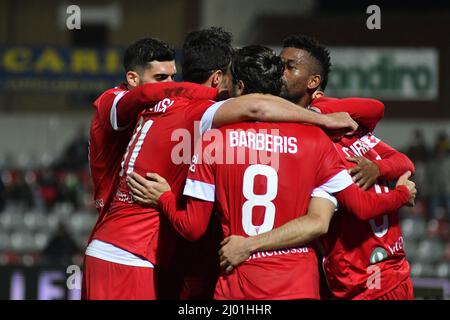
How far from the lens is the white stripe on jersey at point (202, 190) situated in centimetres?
431

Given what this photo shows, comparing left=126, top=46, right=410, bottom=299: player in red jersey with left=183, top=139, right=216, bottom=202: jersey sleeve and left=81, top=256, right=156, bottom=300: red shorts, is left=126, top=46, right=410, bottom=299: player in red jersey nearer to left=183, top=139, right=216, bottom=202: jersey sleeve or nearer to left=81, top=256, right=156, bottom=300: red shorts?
left=183, top=139, right=216, bottom=202: jersey sleeve

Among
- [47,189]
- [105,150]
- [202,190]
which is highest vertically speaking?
[105,150]

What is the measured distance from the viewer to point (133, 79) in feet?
17.4

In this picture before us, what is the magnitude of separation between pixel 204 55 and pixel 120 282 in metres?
1.37

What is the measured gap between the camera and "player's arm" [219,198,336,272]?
4.23 meters

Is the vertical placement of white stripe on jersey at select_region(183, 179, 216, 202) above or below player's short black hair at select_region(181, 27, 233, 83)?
below

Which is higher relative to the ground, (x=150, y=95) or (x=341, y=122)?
(x=150, y=95)

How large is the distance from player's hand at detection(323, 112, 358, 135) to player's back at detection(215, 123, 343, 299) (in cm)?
28

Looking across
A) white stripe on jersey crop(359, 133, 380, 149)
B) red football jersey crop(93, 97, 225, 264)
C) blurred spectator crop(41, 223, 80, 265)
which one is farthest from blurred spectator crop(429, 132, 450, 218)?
red football jersey crop(93, 97, 225, 264)

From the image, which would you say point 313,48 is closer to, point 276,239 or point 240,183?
point 240,183

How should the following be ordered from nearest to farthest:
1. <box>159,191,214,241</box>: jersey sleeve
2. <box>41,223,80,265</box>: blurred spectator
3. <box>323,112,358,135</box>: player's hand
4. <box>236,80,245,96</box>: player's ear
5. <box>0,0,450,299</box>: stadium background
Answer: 1. <box>159,191,214,241</box>: jersey sleeve
2. <box>236,80,245,96</box>: player's ear
3. <box>323,112,358,135</box>: player's hand
4. <box>41,223,80,265</box>: blurred spectator
5. <box>0,0,450,299</box>: stadium background

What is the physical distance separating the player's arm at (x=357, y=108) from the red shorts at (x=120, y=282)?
4.13ft

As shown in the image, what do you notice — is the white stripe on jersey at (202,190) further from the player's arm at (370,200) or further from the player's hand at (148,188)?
the player's arm at (370,200)

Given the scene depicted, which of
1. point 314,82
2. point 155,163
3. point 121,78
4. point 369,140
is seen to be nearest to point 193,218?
point 155,163
